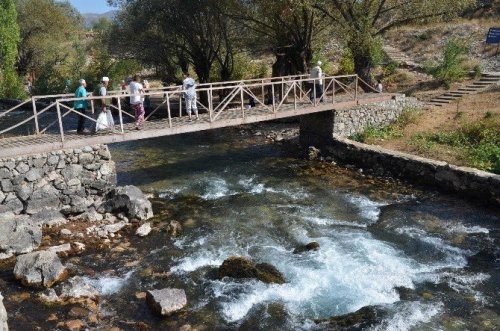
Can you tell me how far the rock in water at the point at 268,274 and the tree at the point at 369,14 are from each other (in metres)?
13.5

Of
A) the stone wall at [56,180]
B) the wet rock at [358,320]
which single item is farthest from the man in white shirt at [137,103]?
the wet rock at [358,320]

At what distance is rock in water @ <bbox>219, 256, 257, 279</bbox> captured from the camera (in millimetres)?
9274

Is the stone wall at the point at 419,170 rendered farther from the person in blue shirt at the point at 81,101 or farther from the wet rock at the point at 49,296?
the wet rock at the point at 49,296

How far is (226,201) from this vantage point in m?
13.7

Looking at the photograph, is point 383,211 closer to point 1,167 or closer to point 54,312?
point 54,312

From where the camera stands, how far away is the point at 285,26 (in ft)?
73.9

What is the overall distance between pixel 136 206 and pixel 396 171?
28.4 feet

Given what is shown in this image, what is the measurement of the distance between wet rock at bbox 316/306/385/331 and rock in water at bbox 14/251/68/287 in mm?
5126

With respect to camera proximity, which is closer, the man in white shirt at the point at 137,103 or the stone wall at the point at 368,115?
the man in white shirt at the point at 137,103

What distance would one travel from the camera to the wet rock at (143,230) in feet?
36.6

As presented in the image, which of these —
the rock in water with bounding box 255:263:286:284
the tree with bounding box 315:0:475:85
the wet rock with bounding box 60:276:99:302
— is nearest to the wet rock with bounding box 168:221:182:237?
the rock in water with bounding box 255:263:286:284

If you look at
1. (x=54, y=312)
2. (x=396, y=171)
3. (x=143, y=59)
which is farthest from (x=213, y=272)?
(x=143, y=59)

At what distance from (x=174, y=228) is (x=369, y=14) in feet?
47.5

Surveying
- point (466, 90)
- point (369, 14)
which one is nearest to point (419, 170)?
point (466, 90)
